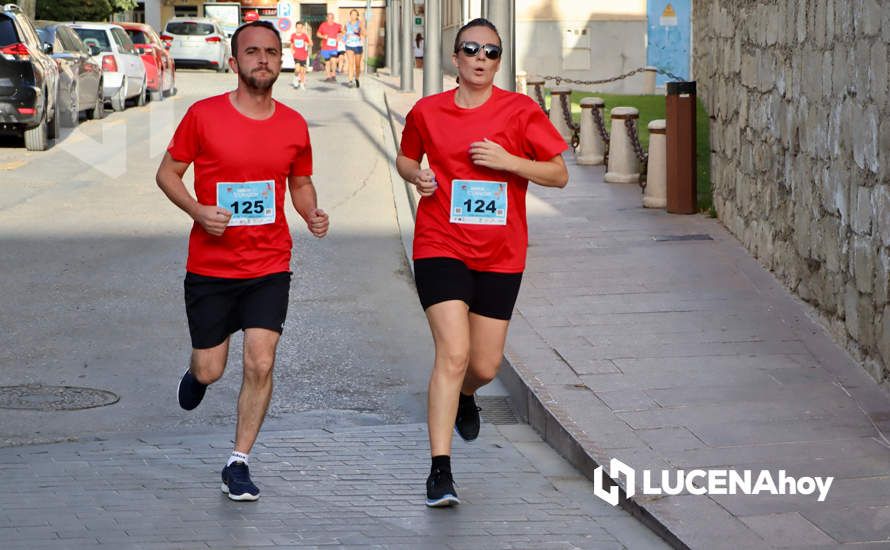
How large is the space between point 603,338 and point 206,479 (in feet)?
9.88

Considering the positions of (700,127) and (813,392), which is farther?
(700,127)

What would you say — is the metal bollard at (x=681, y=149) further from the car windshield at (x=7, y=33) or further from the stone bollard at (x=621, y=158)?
the car windshield at (x=7, y=33)

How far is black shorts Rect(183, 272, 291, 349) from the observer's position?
6.26 metres

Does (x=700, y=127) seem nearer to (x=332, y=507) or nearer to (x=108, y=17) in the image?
(x=332, y=507)

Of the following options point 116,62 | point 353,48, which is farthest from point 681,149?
point 353,48

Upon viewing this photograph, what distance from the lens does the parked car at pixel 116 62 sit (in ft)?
96.3

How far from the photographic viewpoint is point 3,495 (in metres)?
6.18

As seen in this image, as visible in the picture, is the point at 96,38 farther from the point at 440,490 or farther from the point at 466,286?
the point at 440,490

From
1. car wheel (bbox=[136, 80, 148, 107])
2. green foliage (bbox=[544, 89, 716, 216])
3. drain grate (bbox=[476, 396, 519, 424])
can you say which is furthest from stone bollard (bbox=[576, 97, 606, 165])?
car wheel (bbox=[136, 80, 148, 107])

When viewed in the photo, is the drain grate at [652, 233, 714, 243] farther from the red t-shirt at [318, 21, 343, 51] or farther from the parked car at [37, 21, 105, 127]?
the red t-shirt at [318, 21, 343, 51]

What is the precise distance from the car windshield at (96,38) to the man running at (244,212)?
2463 centimetres

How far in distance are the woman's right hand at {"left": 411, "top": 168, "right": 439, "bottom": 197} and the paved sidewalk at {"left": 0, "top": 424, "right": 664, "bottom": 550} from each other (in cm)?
123

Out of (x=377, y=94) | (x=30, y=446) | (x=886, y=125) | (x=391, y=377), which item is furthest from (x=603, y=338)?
(x=377, y=94)

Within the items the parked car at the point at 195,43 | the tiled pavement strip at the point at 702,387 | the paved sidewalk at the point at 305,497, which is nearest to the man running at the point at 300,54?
the parked car at the point at 195,43
